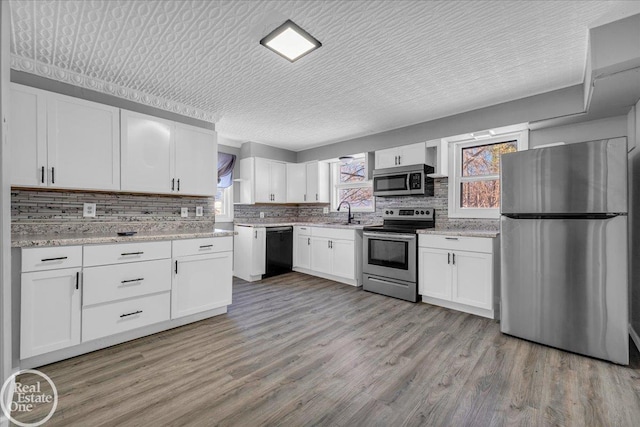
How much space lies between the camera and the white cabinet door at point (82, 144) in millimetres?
2410

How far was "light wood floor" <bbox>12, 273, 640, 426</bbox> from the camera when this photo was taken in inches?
63.5

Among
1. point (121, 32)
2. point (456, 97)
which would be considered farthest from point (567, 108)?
point (121, 32)

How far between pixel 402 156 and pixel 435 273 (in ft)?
5.56

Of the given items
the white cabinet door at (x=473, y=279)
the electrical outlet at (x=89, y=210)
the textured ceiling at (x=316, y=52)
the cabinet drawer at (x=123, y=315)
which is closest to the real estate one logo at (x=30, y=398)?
the cabinet drawer at (x=123, y=315)

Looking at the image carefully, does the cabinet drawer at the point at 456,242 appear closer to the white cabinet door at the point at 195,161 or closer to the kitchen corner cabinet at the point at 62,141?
the white cabinet door at the point at 195,161

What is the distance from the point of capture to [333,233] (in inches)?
179

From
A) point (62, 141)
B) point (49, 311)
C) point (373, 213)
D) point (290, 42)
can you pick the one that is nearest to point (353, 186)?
point (373, 213)

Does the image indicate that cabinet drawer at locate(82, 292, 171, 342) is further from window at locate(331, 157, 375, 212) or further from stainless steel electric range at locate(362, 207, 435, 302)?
window at locate(331, 157, 375, 212)

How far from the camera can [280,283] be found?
443cm

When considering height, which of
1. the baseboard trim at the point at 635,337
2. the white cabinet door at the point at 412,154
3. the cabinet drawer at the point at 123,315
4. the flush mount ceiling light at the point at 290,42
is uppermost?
the flush mount ceiling light at the point at 290,42

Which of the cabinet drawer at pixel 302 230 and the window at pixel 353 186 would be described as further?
the window at pixel 353 186

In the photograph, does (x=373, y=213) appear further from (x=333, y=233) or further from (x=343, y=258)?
(x=343, y=258)

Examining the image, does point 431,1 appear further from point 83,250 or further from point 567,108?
point 83,250

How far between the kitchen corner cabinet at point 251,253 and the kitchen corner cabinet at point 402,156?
2.17 metres
